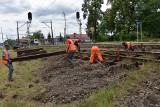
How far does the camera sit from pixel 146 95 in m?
7.72

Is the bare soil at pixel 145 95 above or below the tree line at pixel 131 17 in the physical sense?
below

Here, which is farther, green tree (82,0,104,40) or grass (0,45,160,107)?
green tree (82,0,104,40)

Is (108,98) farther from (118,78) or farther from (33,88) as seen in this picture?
(33,88)

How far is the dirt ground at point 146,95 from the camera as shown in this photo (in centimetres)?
728

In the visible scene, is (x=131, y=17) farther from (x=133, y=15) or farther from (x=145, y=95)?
(x=145, y=95)

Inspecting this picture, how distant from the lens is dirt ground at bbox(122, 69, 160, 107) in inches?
287

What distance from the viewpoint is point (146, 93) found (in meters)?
7.91

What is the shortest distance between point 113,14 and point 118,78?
62.6 metres

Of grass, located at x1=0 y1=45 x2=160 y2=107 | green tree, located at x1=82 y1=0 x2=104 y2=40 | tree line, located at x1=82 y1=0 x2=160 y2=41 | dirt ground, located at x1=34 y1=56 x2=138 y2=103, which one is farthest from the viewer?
green tree, located at x1=82 y1=0 x2=104 y2=40

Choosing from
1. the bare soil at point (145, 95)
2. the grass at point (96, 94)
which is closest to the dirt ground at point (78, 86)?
the grass at point (96, 94)

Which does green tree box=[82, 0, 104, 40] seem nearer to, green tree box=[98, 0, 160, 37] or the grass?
green tree box=[98, 0, 160, 37]

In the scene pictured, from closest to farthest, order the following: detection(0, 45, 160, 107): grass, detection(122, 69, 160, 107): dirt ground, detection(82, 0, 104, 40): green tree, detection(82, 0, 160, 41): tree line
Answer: detection(122, 69, 160, 107): dirt ground → detection(0, 45, 160, 107): grass → detection(82, 0, 160, 41): tree line → detection(82, 0, 104, 40): green tree

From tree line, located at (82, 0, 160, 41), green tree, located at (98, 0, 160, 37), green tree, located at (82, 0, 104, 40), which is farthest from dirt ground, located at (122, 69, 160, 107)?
green tree, located at (82, 0, 104, 40)

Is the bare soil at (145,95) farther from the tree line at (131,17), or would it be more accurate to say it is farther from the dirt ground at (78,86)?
the tree line at (131,17)
